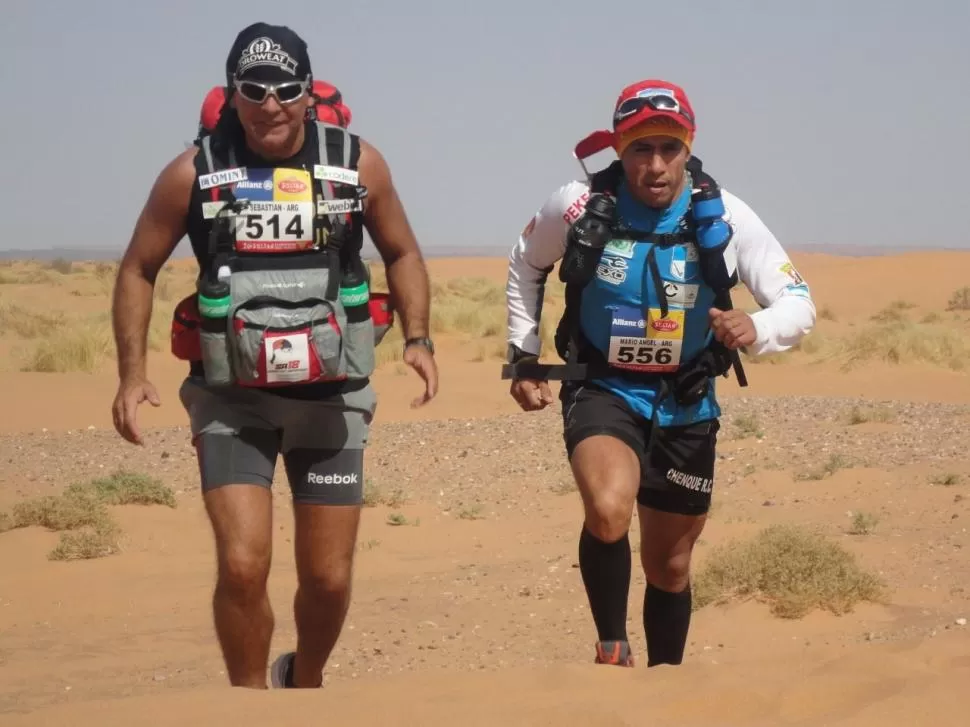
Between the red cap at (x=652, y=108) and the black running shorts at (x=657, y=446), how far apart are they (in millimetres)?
993

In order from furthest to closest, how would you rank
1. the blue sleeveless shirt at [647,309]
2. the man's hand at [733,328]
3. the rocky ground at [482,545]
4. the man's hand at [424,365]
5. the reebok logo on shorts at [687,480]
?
the rocky ground at [482,545], the reebok logo on shorts at [687,480], the blue sleeveless shirt at [647,309], the man's hand at [424,365], the man's hand at [733,328]

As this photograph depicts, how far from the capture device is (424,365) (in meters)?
5.21

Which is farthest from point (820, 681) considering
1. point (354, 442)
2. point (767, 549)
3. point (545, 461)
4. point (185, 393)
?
point (545, 461)

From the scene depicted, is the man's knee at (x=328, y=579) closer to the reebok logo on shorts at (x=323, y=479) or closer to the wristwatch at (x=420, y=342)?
the reebok logo on shorts at (x=323, y=479)

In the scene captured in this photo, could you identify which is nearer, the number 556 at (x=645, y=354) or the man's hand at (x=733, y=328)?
the man's hand at (x=733, y=328)

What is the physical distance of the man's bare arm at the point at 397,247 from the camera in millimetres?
5109

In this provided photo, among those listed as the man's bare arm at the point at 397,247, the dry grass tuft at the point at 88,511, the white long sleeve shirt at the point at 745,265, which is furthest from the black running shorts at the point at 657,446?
the dry grass tuft at the point at 88,511

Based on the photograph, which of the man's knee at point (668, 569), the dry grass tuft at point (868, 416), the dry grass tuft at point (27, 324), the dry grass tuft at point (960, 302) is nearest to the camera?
the man's knee at point (668, 569)

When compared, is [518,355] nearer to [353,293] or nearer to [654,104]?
[353,293]

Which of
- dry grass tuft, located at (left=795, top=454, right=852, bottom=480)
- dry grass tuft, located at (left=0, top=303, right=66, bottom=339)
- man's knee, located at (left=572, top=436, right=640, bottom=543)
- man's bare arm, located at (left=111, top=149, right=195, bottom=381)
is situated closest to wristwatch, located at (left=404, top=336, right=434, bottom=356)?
man's knee, located at (left=572, top=436, right=640, bottom=543)

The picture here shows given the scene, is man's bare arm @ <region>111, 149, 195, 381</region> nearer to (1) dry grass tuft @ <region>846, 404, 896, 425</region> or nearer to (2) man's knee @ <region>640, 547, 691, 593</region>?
(2) man's knee @ <region>640, 547, 691, 593</region>

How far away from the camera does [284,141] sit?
193 inches

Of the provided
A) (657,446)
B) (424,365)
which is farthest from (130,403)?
(657,446)

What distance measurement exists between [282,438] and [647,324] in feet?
4.47
